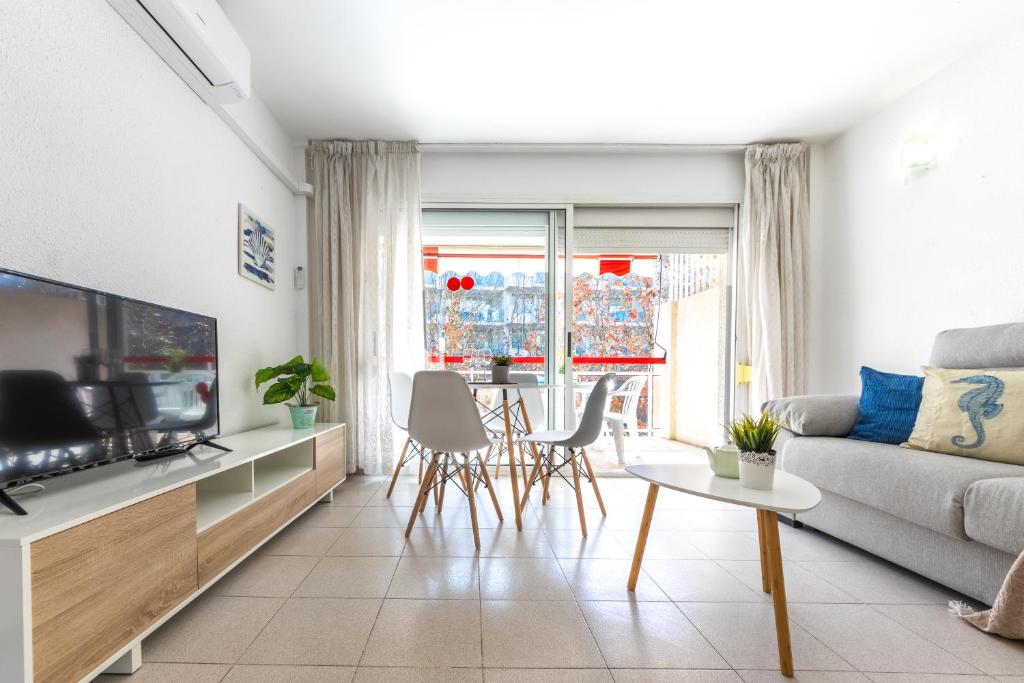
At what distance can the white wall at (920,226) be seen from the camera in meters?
2.32

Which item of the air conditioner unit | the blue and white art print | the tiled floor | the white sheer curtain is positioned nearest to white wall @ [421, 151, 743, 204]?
the white sheer curtain

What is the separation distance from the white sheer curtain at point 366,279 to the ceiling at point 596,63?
23 cm

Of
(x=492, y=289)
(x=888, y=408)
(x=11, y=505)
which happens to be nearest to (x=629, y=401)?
(x=492, y=289)

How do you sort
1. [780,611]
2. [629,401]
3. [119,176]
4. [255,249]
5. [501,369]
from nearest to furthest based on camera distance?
[780,611] < [119,176] < [501,369] < [255,249] < [629,401]

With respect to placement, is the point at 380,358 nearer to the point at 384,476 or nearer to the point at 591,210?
the point at 384,476

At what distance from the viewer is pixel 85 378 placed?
136 cm

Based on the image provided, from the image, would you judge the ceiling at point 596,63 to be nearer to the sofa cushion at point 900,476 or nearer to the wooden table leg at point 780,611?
the sofa cushion at point 900,476

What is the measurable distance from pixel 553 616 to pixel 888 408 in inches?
76.7

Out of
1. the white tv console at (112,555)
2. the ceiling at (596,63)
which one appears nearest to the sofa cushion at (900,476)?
the ceiling at (596,63)

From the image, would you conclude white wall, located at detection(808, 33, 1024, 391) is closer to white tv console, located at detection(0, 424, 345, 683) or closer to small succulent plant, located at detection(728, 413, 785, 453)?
small succulent plant, located at detection(728, 413, 785, 453)

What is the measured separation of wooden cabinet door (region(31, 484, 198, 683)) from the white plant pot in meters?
1.82

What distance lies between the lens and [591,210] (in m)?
3.72

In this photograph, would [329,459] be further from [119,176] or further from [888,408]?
[888,408]

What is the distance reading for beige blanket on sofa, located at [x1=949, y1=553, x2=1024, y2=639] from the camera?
1.33 metres
